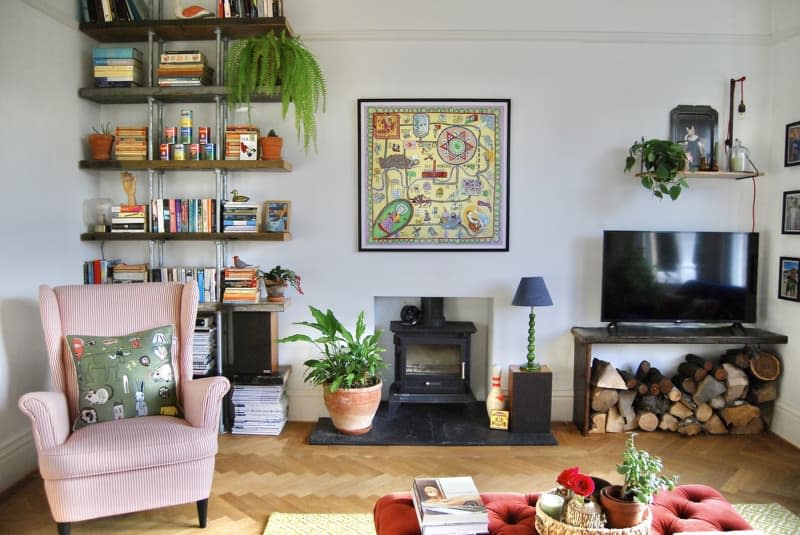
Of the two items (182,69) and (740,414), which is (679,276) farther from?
(182,69)

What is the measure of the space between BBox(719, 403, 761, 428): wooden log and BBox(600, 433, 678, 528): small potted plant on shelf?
2330 mm

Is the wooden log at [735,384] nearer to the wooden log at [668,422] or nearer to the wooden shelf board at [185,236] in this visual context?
the wooden log at [668,422]

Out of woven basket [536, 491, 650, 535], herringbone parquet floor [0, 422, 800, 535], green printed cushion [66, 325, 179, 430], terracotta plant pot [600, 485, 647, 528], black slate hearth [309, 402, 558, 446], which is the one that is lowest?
herringbone parquet floor [0, 422, 800, 535]

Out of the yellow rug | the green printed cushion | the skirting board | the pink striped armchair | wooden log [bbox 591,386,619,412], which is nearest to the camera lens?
the pink striped armchair

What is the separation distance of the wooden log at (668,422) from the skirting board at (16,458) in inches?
149

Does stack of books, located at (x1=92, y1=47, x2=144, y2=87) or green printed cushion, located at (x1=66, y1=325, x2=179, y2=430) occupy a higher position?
stack of books, located at (x1=92, y1=47, x2=144, y2=87)

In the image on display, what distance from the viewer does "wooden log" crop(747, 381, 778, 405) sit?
12.5 feet

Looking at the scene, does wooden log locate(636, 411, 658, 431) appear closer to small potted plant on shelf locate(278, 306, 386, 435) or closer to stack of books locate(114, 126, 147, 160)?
small potted plant on shelf locate(278, 306, 386, 435)

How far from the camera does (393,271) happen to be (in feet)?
13.3

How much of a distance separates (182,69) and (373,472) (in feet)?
8.90

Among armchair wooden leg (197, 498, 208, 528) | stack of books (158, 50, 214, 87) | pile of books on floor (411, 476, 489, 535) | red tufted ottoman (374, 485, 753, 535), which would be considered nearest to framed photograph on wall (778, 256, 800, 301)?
red tufted ottoman (374, 485, 753, 535)

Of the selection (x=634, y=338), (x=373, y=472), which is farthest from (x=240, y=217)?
(x=634, y=338)

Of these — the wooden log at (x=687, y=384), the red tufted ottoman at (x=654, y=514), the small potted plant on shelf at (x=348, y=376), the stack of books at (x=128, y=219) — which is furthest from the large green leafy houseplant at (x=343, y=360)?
the wooden log at (x=687, y=384)

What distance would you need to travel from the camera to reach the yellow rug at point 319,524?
2604 mm
